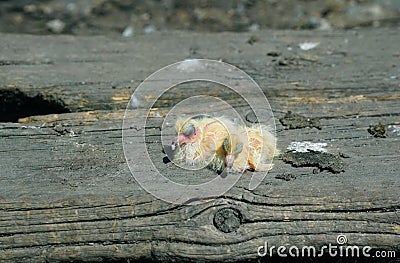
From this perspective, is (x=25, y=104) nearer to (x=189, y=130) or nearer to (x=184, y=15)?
(x=189, y=130)

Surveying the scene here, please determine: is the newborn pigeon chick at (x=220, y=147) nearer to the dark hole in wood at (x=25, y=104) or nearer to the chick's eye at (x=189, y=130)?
the chick's eye at (x=189, y=130)

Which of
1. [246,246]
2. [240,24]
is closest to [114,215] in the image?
[246,246]

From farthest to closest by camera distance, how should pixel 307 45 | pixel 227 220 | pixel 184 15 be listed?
pixel 184 15
pixel 307 45
pixel 227 220

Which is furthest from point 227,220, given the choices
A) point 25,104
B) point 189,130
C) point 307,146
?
point 25,104

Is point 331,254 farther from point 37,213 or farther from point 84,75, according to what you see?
point 84,75

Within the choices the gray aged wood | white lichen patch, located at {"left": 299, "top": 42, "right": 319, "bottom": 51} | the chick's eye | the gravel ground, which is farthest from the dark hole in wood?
the gravel ground

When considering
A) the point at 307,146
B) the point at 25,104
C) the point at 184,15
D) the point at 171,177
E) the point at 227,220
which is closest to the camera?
the point at 227,220
